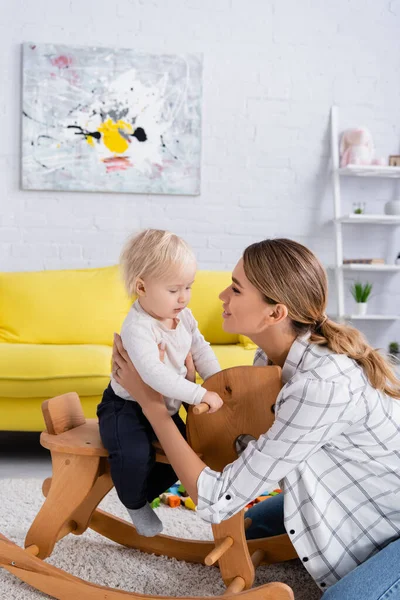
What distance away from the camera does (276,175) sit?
438 cm

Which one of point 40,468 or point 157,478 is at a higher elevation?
point 157,478

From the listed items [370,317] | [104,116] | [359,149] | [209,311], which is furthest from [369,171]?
[104,116]

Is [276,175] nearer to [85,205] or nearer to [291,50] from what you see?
[291,50]

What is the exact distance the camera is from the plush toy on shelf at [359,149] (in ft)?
14.0

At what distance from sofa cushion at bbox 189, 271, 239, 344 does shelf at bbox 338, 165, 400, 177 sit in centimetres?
121

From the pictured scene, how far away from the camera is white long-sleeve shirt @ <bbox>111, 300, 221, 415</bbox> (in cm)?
153

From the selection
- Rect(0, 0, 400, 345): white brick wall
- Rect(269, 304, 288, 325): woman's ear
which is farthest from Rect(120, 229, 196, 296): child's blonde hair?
Rect(0, 0, 400, 345): white brick wall

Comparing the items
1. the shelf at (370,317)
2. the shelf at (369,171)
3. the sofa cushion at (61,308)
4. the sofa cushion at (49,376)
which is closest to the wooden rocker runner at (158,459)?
the sofa cushion at (49,376)

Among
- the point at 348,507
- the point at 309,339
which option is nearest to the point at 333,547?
the point at 348,507

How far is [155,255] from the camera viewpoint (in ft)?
5.45

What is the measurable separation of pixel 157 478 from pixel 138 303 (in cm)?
Answer: 44

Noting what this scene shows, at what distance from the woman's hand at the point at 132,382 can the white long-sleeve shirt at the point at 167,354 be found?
0.08 ft

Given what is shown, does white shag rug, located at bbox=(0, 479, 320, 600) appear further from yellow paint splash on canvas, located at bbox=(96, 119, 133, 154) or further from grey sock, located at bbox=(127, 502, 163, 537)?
yellow paint splash on canvas, located at bbox=(96, 119, 133, 154)

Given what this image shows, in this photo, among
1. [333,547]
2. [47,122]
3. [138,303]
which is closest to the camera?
[333,547]
